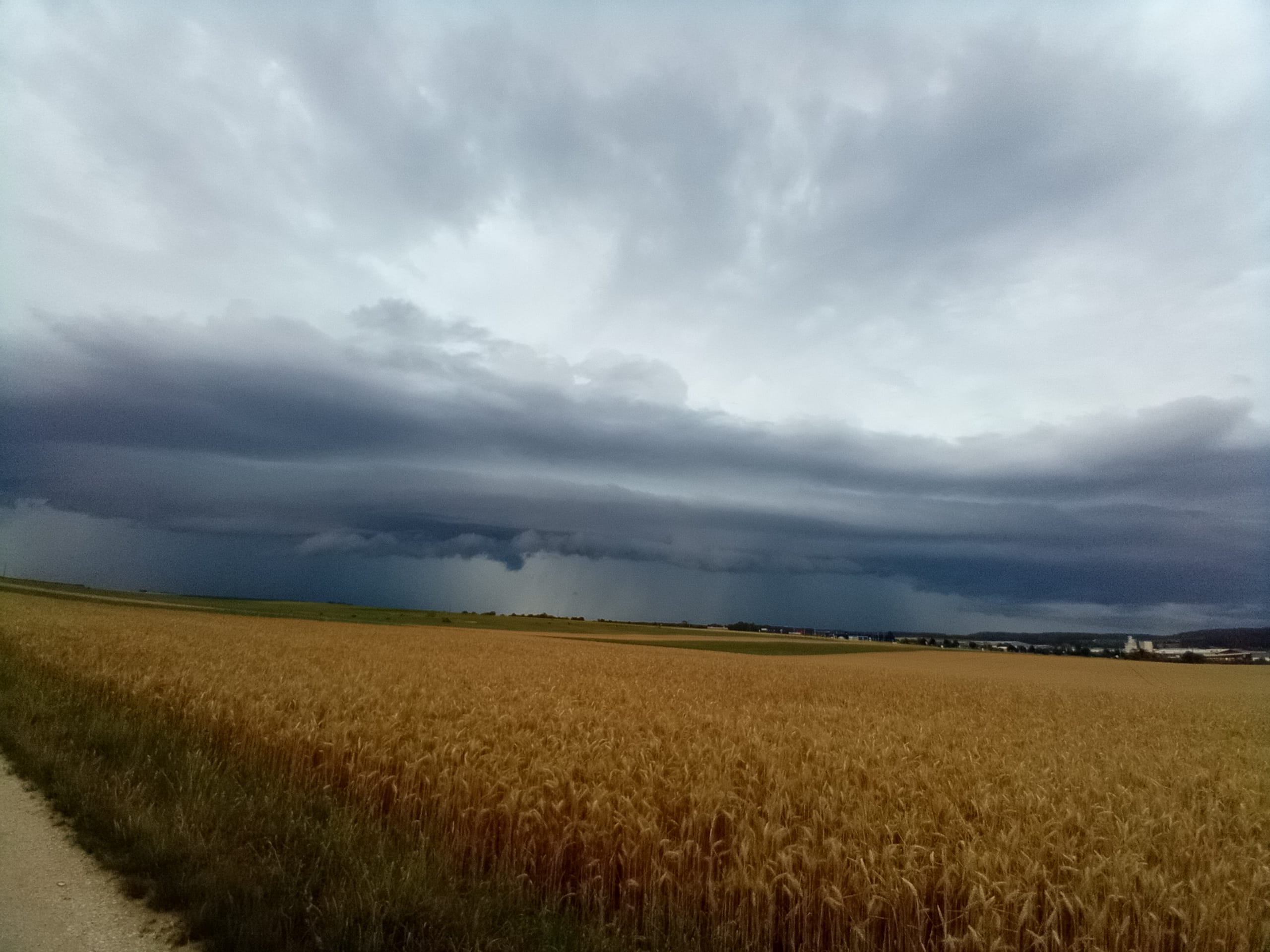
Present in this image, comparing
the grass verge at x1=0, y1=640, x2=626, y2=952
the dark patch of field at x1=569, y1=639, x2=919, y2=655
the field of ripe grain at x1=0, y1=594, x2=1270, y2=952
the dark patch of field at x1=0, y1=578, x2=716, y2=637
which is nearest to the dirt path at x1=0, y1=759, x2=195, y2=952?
the grass verge at x1=0, y1=640, x2=626, y2=952

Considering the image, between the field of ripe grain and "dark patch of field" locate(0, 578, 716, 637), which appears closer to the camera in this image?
the field of ripe grain

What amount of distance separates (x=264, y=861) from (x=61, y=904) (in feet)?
5.33

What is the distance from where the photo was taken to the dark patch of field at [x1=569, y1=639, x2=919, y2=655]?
66500 mm

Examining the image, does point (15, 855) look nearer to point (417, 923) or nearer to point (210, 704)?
point (417, 923)

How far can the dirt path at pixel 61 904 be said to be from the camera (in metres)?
5.15

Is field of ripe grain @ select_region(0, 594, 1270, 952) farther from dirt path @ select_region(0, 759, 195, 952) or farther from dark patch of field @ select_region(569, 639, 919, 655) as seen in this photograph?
dark patch of field @ select_region(569, 639, 919, 655)

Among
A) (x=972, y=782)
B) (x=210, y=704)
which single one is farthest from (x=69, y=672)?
(x=972, y=782)

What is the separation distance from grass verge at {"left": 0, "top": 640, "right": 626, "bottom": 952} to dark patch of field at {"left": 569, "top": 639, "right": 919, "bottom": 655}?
173 ft

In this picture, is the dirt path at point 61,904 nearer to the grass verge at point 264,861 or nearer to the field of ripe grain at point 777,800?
the grass verge at point 264,861

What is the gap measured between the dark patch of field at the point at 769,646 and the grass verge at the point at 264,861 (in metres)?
52.7

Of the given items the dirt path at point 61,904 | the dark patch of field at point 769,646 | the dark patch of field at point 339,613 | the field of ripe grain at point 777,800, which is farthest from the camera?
the dark patch of field at point 339,613

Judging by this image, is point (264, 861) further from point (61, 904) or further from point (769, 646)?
point (769, 646)

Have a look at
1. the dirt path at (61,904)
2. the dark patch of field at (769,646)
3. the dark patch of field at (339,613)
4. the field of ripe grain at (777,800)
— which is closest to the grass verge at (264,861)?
the dirt path at (61,904)

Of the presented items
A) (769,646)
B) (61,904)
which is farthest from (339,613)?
(61,904)
